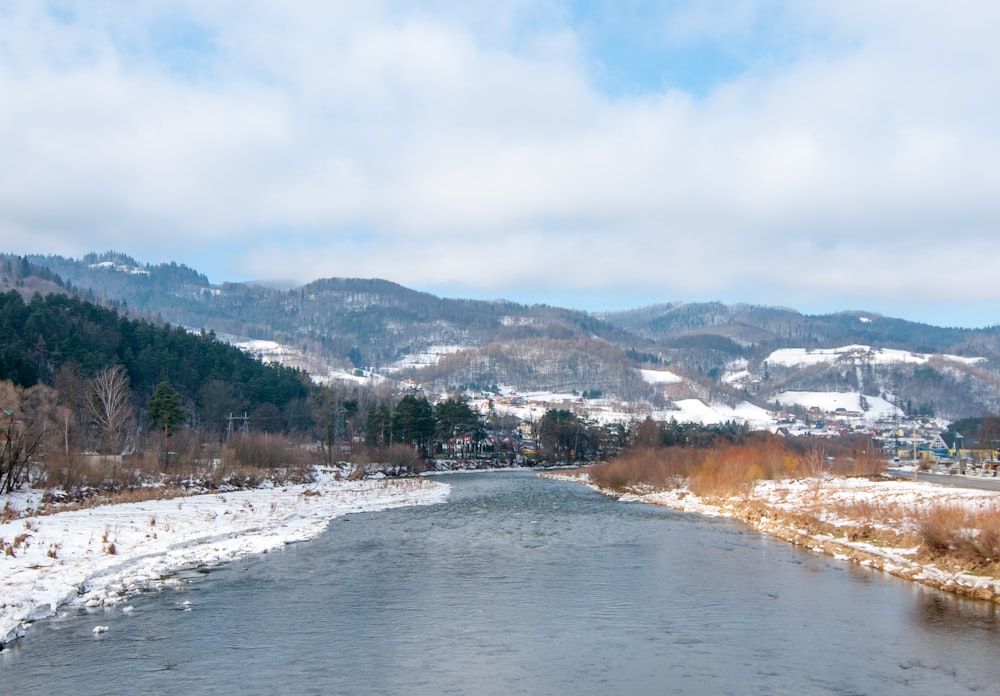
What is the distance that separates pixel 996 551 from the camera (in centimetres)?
2498

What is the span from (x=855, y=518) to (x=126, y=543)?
110 ft

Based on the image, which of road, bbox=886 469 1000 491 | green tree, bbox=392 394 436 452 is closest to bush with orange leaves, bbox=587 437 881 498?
road, bbox=886 469 1000 491

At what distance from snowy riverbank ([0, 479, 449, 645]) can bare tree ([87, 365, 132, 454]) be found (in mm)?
18327

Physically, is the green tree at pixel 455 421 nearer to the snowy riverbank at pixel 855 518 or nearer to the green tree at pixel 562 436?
the green tree at pixel 562 436

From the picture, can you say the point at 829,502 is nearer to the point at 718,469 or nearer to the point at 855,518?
the point at 855,518

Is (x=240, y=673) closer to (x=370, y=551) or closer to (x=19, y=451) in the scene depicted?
(x=370, y=551)

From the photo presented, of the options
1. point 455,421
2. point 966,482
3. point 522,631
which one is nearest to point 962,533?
point 522,631

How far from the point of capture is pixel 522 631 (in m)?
19.5

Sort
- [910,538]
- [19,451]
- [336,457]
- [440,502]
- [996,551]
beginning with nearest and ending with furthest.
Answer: [996,551] < [910,538] < [19,451] < [440,502] < [336,457]

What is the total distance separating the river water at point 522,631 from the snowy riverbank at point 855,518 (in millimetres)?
1219

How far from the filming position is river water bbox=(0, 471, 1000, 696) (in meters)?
15.4

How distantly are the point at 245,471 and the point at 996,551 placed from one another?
61747 mm

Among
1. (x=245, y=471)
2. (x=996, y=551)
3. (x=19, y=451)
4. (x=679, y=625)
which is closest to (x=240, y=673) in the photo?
(x=679, y=625)

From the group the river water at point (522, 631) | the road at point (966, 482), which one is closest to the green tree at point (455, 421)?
the road at point (966, 482)
